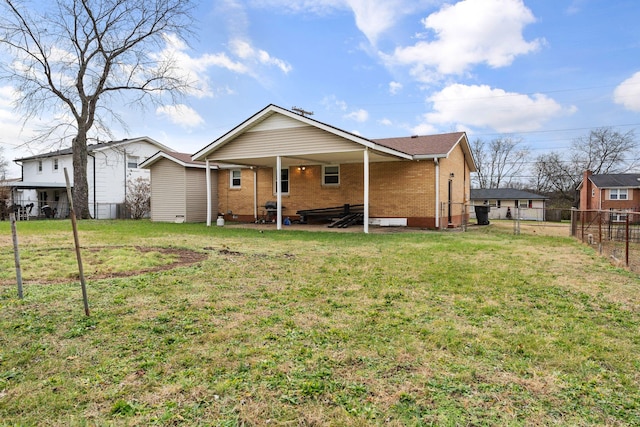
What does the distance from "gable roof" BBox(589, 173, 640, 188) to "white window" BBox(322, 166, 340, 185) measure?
2973cm

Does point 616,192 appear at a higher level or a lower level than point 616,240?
higher

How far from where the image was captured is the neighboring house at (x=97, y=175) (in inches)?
1000

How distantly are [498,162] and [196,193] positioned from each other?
4348cm

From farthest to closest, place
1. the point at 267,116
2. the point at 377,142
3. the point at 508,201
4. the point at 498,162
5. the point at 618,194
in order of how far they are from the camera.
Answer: the point at 498,162
the point at 508,201
the point at 618,194
the point at 377,142
the point at 267,116

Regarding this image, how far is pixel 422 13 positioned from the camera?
15.9 meters

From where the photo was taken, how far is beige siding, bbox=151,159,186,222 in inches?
744

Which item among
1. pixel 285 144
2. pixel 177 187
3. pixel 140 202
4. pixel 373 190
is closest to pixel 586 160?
pixel 373 190

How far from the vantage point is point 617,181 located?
112ft

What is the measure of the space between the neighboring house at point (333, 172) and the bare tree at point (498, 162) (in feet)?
108

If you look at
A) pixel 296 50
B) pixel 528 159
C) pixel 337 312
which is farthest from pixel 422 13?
pixel 528 159

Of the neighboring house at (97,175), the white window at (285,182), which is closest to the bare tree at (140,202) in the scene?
the neighboring house at (97,175)

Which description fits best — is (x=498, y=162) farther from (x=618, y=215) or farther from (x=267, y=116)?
(x=267, y=116)

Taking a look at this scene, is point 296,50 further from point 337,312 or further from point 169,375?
point 169,375

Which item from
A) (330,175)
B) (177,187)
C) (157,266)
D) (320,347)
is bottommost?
(320,347)
